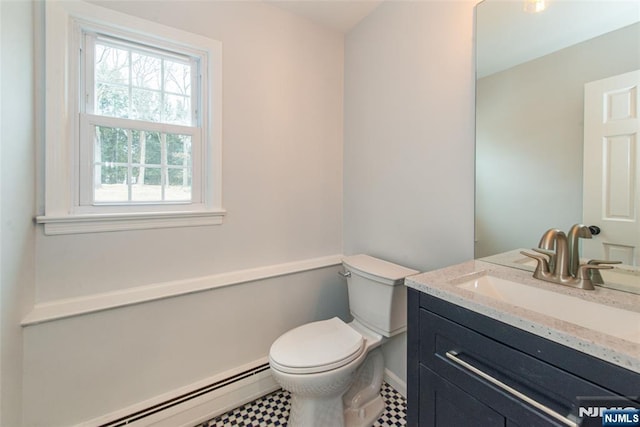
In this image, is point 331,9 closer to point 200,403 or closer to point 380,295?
point 380,295

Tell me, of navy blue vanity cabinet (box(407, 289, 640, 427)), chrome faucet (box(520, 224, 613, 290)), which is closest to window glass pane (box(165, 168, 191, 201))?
navy blue vanity cabinet (box(407, 289, 640, 427))

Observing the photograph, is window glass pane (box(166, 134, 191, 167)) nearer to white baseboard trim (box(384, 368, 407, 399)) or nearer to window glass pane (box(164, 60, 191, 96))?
window glass pane (box(164, 60, 191, 96))

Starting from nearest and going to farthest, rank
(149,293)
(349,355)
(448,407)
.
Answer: (448,407)
(349,355)
(149,293)

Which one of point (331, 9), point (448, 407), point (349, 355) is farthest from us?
point (331, 9)

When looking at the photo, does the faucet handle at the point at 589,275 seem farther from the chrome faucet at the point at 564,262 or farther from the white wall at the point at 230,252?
the white wall at the point at 230,252

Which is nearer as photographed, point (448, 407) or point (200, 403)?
point (448, 407)

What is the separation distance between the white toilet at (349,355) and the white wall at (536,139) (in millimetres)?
510

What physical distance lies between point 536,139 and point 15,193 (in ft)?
6.66

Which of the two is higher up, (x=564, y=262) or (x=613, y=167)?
(x=613, y=167)

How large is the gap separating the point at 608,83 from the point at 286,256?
1.66 meters

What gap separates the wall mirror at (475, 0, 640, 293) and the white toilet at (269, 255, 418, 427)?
51 cm

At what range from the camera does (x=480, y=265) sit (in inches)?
43.9

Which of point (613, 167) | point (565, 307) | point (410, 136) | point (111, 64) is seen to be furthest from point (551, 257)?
point (111, 64)

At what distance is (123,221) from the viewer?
50.8 inches
